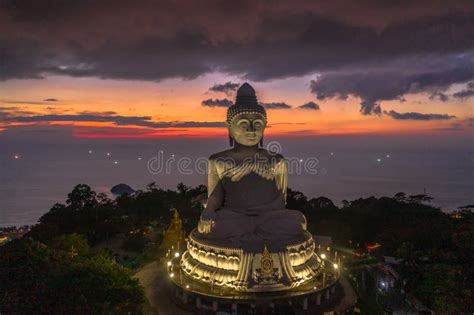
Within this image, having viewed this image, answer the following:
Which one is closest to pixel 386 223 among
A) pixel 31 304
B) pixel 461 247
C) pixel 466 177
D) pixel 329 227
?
pixel 329 227

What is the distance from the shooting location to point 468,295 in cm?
1130

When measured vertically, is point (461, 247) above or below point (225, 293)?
above

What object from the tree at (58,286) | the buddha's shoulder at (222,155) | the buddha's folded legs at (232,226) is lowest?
the tree at (58,286)

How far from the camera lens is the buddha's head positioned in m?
14.6

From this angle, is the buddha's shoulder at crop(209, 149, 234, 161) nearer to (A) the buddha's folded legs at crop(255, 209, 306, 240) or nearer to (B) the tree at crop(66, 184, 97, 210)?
(A) the buddha's folded legs at crop(255, 209, 306, 240)

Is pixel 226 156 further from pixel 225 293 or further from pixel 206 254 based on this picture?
pixel 225 293

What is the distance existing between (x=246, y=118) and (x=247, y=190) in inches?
Result: 103

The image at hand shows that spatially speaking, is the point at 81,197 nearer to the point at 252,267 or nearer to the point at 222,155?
the point at 222,155

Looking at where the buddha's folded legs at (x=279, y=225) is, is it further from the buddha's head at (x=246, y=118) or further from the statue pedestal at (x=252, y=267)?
the buddha's head at (x=246, y=118)

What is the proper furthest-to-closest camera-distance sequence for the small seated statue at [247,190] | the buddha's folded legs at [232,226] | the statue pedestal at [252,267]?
the small seated statue at [247,190]
the buddha's folded legs at [232,226]
the statue pedestal at [252,267]

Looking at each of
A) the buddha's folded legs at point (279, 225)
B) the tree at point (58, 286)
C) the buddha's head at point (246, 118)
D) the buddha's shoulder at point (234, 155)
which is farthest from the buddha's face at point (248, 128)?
the tree at point (58, 286)

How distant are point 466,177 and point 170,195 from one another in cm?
5304

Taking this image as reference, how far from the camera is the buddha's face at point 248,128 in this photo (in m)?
14.6

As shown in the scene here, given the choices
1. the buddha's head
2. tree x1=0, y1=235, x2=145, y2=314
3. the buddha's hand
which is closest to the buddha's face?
the buddha's head
